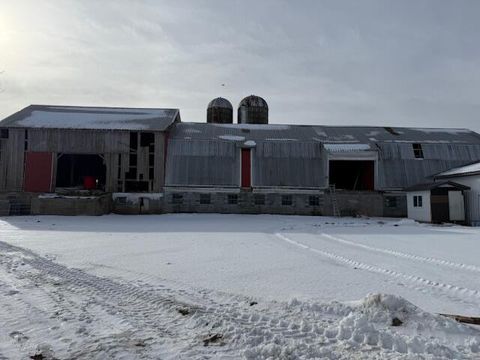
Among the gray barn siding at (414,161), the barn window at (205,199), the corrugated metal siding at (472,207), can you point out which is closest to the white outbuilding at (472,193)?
the corrugated metal siding at (472,207)

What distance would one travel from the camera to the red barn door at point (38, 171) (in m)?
33.7

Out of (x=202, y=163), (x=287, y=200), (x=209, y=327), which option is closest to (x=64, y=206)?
(x=202, y=163)

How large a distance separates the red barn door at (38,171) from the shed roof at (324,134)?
38.2 ft

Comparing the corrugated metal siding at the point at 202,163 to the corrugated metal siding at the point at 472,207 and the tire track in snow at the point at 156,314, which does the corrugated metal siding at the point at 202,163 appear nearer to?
the corrugated metal siding at the point at 472,207

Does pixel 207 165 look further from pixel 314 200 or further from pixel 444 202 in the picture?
pixel 444 202

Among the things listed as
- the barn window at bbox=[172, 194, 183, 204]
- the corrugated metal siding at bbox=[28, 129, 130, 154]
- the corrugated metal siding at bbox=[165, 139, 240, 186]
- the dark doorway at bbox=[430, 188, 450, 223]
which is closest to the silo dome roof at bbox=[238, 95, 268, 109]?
the corrugated metal siding at bbox=[165, 139, 240, 186]

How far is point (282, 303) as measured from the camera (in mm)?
6926

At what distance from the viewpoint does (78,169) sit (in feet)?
140

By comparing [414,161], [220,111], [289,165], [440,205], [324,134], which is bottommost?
[440,205]

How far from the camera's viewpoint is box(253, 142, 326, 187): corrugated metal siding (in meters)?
35.3

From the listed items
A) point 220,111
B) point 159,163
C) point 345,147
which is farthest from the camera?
point 220,111

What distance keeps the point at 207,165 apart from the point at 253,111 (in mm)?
16806

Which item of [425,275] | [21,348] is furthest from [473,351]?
[21,348]

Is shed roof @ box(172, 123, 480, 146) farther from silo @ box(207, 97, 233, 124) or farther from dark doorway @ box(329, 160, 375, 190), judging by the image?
silo @ box(207, 97, 233, 124)
